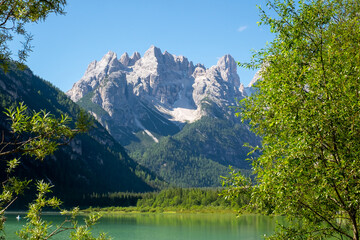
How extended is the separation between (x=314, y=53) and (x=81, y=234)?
468 inches

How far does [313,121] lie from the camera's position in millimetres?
11062

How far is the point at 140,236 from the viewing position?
8625cm

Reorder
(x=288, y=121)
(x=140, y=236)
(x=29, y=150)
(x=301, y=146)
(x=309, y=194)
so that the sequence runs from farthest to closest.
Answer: (x=140, y=236), (x=309, y=194), (x=288, y=121), (x=301, y=146), (x=29, y=150)

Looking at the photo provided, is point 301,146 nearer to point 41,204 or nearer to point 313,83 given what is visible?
point 313,83

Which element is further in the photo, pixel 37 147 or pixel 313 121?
pixel 313 121

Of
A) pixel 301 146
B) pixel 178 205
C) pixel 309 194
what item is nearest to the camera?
pixel 301 146

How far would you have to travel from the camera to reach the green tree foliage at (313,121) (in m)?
11.1

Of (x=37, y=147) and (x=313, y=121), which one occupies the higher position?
(x=313, y=121)

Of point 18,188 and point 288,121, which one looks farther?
point 288,121

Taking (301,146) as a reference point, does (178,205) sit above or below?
below

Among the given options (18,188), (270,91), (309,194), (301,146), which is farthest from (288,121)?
(18,188)

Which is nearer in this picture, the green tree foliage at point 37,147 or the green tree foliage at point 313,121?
the green tree foliage at point 37,147

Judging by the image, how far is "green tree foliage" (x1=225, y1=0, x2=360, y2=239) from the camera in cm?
1107

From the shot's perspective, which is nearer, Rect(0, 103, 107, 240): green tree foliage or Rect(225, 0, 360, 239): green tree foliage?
Rect(0, 103, 107, 240): green tree foliage
